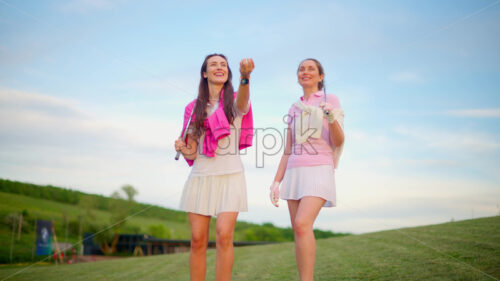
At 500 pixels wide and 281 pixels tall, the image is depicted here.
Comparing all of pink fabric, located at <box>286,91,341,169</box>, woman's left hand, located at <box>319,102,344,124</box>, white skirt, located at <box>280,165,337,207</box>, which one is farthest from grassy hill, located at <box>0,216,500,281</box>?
woman's left hand, located at <box>319,102,344,124</box>

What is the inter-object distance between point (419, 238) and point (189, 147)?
18.9ft

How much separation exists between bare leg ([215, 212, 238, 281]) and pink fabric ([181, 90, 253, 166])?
0.58 metres

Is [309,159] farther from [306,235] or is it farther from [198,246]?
[198,246]

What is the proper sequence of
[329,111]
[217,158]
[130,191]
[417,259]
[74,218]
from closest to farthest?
1. [329,111]
2. [217,158]
3. [417,259]
4. [74,218]
5. [130,191]

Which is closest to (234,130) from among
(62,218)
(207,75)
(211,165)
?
(211,165)

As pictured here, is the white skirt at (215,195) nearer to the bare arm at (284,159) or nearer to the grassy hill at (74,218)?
the bare arm at (284,159)

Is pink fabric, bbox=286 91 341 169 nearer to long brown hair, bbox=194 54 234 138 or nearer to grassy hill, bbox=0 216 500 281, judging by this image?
long brown hair, bbox=194 54 234 138

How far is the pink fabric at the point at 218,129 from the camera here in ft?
11.6

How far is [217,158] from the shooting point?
11.8 ft

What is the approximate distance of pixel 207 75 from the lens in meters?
3.85

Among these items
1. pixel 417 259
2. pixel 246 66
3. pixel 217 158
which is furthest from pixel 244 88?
pixel 417 259

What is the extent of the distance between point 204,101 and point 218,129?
40cm

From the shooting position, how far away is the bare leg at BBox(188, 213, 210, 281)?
3443 millimetres

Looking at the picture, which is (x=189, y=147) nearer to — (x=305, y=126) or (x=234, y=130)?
(x=234, y=130)
